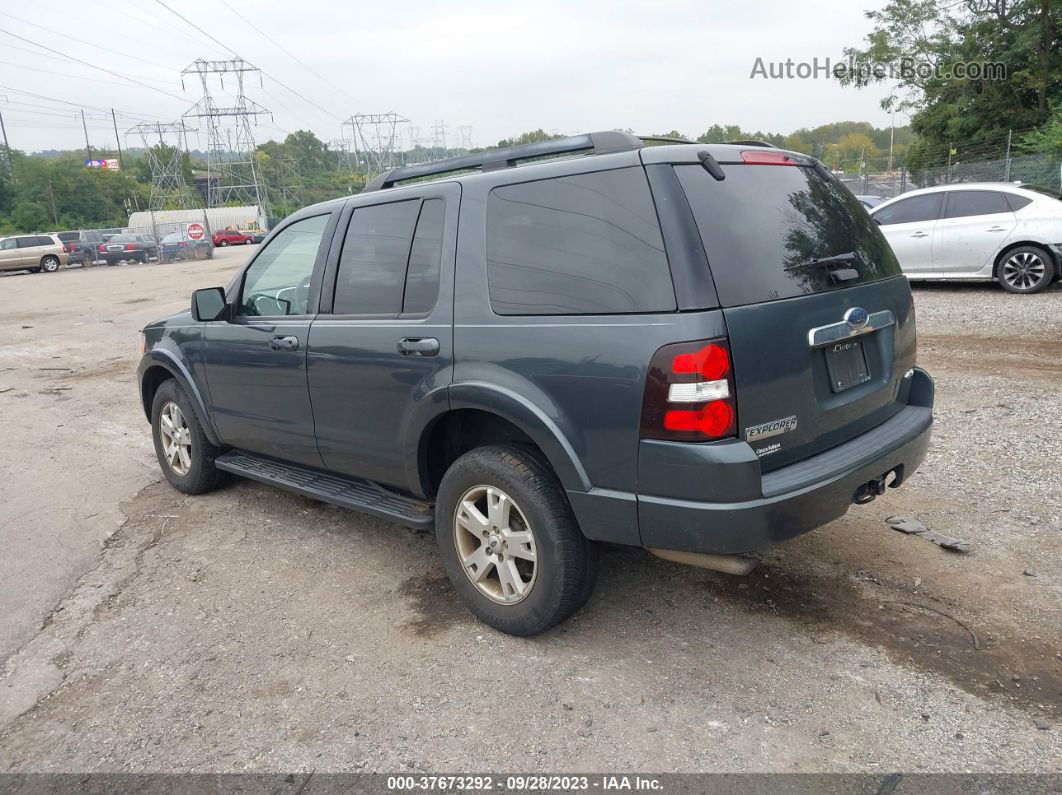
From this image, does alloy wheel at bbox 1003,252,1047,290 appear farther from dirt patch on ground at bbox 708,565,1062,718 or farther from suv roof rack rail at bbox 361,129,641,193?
suv roof rack rail at bbox 361,129,641,193

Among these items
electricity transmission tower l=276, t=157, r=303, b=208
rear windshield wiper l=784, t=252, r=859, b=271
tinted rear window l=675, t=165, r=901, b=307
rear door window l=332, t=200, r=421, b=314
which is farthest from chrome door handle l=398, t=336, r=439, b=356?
electricity transmission tower l=276, t=157, r=303, b=208

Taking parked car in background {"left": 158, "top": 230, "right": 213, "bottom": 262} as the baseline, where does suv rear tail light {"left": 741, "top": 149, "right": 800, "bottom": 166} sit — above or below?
above

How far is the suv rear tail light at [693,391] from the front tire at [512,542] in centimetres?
65

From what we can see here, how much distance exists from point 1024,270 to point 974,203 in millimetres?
1129

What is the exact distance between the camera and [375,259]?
3.91m

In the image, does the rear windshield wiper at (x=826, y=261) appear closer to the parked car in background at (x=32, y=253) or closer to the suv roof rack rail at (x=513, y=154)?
the suv roof rack rail at (x=513, y=154)

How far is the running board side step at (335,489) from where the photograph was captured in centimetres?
377

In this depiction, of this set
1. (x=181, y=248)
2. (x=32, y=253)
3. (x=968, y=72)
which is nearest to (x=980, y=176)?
(x=968, y=72)

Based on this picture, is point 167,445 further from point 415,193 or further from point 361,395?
point 415,193

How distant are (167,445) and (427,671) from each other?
131 inches

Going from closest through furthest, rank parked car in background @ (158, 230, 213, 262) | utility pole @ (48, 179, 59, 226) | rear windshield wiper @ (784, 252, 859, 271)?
1. rear windshield wiper @ (784, 252, 859, 271)
2. parked car in background @ (158, 230, 213, 262)
3. utility pole @ (48, 179, 59, 226)

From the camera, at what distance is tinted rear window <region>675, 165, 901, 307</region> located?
2.83m

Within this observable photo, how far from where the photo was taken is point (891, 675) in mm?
2922

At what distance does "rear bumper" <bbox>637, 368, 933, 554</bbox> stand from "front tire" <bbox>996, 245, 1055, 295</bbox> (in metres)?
9.22
